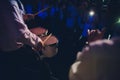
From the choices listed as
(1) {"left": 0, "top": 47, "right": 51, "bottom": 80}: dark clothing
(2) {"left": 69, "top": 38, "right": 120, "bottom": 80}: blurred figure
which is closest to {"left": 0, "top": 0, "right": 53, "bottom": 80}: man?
(1) {"left": 0, "top": 47, "right": 51, "bottom": 80}: dark clothing

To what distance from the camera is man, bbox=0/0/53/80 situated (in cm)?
314

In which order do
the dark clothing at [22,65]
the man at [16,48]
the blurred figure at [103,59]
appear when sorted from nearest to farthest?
1. the blurred figure at [103,59]
2. the man at [16,48]
3. the dark clothing at [22,65]

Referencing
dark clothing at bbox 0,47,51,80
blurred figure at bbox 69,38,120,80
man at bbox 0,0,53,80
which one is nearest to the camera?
blurred figure at bbox 69,38,120,80

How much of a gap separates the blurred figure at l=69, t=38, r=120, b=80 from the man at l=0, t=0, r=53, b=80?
5.65 feet

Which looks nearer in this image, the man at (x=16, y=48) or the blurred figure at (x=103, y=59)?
the blurred figure at (x=103, y=59)

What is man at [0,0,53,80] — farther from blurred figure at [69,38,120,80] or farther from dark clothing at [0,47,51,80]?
blurred figure at [69,38,120,80]

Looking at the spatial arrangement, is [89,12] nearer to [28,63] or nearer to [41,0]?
[41,0]

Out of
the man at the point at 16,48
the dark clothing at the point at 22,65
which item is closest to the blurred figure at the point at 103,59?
the man at the point at 16,48

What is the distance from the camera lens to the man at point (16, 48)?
3.14 m

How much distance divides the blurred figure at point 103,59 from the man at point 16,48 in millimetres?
1721

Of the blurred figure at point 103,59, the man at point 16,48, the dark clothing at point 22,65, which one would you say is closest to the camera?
the blurred figure at point 103,59

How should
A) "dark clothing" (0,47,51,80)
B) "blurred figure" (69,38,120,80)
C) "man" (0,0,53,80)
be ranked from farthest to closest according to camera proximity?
1. "dark clothing" (0,47,51,80)
2. "man" (0,0,53,80)
3. "blurred figure" (69,38,120,80)

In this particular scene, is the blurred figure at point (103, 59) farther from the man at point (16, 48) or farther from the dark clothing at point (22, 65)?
the dark clothing at point (22, 65)

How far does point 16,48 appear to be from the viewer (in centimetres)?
330
